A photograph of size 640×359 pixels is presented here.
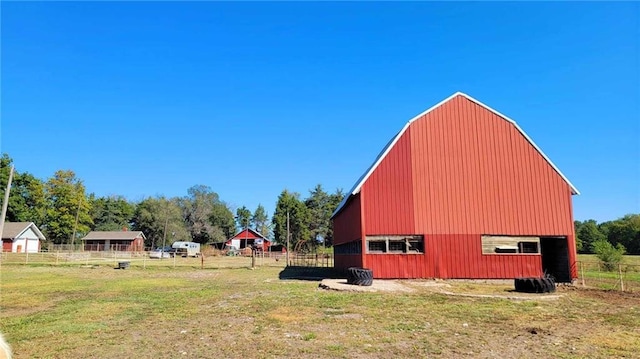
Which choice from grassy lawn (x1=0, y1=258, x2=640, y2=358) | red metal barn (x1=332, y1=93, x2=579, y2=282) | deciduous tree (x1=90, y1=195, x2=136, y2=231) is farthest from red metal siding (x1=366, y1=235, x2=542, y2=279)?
deciduous tree (x1=90, y1=195, x2=136, y2=231)

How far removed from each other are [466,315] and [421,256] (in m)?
9.67

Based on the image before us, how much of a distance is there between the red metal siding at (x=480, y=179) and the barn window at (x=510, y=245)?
0.33 metres

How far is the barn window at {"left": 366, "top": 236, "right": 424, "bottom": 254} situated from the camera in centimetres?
2105

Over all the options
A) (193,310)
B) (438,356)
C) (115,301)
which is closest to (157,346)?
(193,310)

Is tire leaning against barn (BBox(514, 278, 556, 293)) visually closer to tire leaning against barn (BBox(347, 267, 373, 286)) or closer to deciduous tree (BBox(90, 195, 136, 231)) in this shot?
tire leaning against barn (BBox(347, 267, 373, 286))

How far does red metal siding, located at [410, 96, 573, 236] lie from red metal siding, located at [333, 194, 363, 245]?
313cm

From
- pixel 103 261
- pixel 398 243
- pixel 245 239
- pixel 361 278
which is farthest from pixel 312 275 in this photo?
pixel 245 239

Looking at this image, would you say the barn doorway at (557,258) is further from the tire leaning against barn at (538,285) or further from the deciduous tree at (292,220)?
the deciduous tree at (292,220)

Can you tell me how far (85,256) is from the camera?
162 ft

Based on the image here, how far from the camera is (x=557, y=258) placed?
2234 cm

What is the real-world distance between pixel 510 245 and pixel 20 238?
65.7m

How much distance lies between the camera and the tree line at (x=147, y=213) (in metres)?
70.6

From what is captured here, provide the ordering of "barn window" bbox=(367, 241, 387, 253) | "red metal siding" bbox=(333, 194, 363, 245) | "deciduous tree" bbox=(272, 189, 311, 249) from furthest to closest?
"deciduous tree" bbox=(272, 189, 311, 249) → "red metal siding" bbox=(333, 194, 363, 245) → "barn window" bbox=(367, 241, 387, 253)

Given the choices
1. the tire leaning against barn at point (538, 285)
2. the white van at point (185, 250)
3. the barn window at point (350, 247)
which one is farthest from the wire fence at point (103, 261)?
the tire leaning against barn at point (538, 285)
